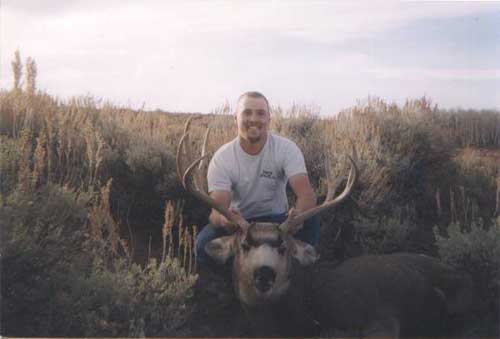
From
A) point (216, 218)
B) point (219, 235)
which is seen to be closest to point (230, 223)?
point (216, 218)

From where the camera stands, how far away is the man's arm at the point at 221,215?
193 inches

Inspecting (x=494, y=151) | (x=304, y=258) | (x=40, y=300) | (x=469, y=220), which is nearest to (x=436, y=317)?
(x=304, y=258)

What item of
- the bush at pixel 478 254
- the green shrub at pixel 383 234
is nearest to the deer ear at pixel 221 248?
the green shrub at pixel 383 234

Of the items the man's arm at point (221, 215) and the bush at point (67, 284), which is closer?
the bush at point (67, 284)

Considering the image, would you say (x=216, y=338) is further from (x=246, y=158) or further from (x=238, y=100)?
(x=238, y=100)

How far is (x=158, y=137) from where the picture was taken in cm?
716

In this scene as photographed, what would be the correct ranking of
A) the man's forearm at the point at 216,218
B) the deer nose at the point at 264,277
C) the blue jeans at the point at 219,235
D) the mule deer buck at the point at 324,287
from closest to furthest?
the deer nose at the point at 264,277 → the mule deer buck at the point at 324,287 → the man's forearm at the point at 216,218 → the blue jeans at the point at 219,235

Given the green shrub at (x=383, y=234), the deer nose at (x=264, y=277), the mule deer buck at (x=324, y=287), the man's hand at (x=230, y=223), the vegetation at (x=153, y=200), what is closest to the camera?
the deer nose at (x=264, y=277)

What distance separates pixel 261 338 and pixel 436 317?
51.4 inches

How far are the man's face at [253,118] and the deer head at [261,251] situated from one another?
25.7 inches

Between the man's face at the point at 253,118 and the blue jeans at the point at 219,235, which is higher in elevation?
the man's face at the point at 253,118

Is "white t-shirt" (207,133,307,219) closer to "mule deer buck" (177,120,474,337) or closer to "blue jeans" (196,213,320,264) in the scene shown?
"blue jeans" (196,213,320,264)

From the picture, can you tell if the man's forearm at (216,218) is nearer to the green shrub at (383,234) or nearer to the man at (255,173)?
the man at (255,173)

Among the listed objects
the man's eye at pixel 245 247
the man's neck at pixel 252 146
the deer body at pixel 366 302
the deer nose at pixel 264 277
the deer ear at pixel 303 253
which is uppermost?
the man's neck at pixel 252 146
